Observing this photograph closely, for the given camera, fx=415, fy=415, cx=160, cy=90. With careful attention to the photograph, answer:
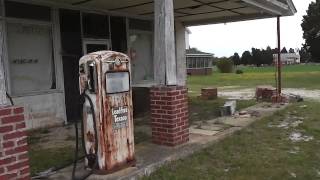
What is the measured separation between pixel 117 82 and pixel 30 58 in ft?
16.9

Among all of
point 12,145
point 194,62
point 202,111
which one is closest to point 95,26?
point 202,111

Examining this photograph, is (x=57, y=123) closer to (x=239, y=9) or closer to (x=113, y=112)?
(x=113, y=112)

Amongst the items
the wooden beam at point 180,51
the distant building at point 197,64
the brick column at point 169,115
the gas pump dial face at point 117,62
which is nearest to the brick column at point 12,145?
the gas pump dial face at point 117,62

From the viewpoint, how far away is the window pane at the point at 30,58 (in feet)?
30.7

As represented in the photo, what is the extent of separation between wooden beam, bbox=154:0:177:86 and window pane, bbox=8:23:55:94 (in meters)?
4.08

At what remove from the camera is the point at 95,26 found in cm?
1151

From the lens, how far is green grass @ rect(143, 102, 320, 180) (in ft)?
18.6

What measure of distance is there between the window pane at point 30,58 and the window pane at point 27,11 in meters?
0.21

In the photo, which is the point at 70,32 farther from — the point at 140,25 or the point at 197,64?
the point at 197,64

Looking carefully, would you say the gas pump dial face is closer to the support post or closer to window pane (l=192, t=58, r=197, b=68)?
the support post

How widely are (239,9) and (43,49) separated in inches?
243

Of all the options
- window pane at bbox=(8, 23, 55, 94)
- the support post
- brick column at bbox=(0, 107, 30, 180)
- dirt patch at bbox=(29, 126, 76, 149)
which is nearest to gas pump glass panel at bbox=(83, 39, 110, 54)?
window pane at bbox=(8, 23, 55, 94)

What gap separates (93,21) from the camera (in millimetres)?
11438

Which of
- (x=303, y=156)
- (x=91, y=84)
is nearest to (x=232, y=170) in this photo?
(x=303, y=156)
